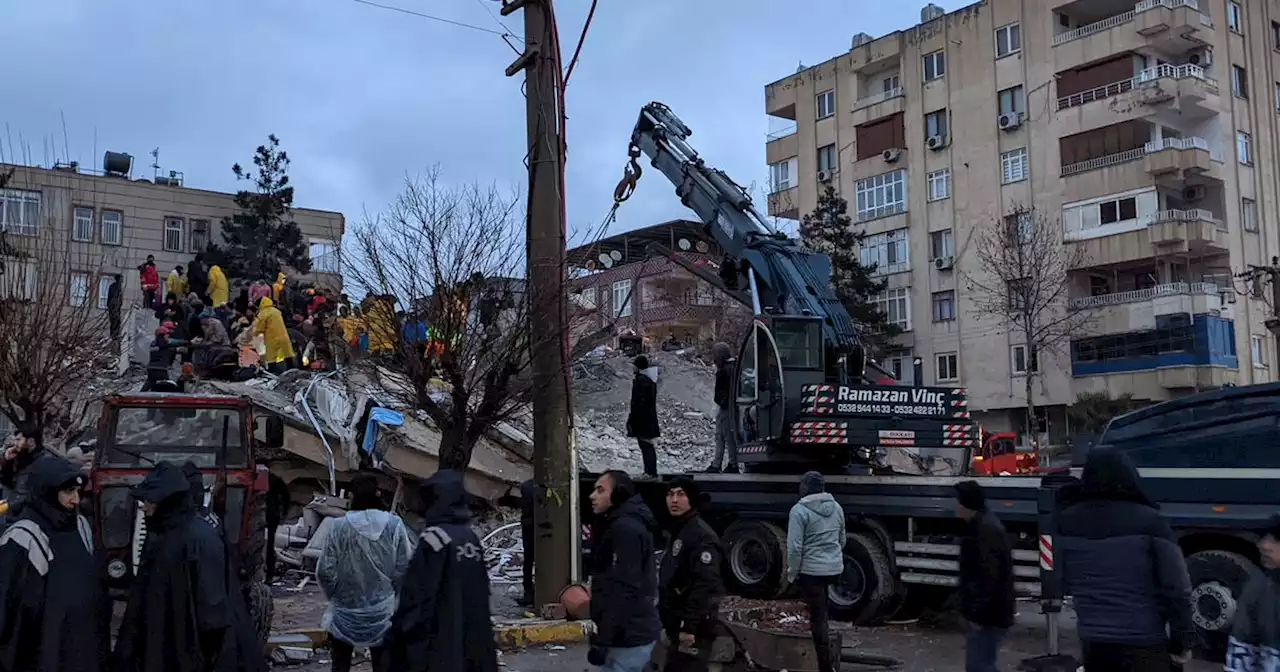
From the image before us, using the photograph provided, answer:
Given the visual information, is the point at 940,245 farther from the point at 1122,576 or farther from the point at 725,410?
the point at 1122,576

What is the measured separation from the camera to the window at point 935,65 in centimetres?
4428

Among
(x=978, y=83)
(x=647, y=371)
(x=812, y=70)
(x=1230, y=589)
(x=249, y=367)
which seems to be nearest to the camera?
(x=1230, y=589)

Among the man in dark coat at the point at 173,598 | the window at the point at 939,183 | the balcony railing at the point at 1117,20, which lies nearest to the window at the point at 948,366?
the window at the point at 939,183

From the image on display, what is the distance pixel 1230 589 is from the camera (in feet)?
32.9

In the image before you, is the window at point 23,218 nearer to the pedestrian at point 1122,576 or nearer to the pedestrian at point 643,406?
the pedestrian at point 643,406

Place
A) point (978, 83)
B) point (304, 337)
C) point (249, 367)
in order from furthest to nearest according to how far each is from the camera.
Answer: point (978, 83), point (304, 337), point (249, 367)

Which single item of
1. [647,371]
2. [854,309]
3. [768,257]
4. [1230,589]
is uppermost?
[854,309]

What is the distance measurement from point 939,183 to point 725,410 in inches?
1230

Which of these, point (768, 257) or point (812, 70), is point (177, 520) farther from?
point (812, 70)

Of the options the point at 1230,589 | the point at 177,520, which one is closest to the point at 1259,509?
the point at 1230,589

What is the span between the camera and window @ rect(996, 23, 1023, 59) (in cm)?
4169

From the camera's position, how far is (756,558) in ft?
43.7

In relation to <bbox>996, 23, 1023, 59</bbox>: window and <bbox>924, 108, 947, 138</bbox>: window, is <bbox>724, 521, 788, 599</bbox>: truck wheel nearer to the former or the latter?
<bbox>996, 23, 1023, 59</bbox>: window

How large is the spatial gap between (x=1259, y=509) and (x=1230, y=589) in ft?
2.41
